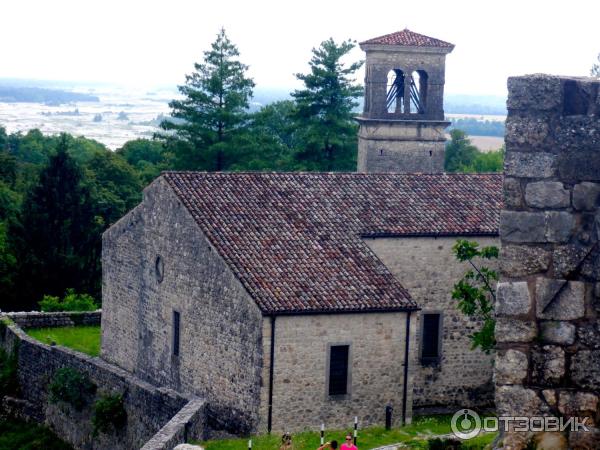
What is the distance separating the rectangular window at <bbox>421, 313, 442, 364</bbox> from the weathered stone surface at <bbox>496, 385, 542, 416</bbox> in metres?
21.5

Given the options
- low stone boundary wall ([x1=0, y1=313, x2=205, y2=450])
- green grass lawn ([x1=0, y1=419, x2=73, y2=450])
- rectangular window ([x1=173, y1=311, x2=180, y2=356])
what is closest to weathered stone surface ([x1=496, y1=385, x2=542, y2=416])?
low stone boundary wall ([x1=0, y1=313, x2=205, y2=450])

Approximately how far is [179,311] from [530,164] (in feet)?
71.2

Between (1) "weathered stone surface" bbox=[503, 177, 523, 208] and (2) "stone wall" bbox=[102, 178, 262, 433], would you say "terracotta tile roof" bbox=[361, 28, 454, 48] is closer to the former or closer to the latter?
(2) "stone wall" bbox=[102, 178, 262, 433]

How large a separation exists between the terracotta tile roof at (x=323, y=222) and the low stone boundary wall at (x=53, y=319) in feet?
41.3

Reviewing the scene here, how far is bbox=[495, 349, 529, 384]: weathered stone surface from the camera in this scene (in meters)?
8.04

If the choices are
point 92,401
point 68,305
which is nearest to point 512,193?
point 92,401

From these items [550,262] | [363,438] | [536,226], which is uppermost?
→ [536,226]

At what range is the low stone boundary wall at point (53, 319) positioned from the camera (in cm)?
3928

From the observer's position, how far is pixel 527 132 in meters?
7.99

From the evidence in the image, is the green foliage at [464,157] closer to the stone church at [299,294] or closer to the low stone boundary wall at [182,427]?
the stone church at [299,294]

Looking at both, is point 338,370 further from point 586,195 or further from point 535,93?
point 535,93

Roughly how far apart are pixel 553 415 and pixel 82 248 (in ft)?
147

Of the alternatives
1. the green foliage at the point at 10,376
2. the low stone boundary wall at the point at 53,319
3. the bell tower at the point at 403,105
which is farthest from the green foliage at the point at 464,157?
the green foliage at the point at 10,376

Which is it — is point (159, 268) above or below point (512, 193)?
below
